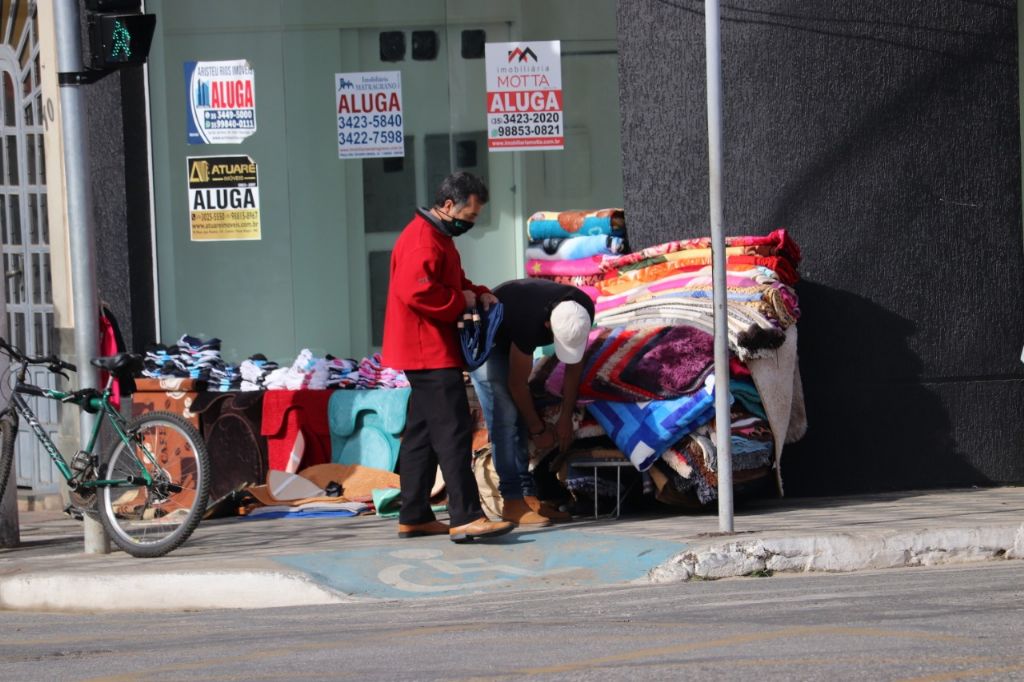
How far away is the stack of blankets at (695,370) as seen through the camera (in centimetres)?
857

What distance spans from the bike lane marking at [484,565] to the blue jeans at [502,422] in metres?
0.65

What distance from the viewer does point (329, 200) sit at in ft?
36.4

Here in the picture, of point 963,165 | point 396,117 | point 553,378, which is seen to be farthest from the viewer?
point 396,117

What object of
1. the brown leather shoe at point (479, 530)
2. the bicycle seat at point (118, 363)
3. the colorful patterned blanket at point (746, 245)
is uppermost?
the colorful patterned blanket at point (746, 245)

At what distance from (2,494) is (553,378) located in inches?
123

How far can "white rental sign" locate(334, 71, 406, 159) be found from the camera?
10945 mm

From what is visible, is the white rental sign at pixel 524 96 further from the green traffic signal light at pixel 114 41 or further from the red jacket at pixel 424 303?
the green traffic signal light at pixel 114 41

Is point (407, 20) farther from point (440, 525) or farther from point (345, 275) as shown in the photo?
point (440, 525)

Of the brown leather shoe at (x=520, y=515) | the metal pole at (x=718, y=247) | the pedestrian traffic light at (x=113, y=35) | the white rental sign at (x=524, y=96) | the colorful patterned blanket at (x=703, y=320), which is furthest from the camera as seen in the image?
the white rental sign at (x=524, y=96)

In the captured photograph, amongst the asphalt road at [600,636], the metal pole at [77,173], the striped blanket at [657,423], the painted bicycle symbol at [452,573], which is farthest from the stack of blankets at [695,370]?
the metal pole at [77,173]

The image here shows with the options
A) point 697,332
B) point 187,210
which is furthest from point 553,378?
point 187,210

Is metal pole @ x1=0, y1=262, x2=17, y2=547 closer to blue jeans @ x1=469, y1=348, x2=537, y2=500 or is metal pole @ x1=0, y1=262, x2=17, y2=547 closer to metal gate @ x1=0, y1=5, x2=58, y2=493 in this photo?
metal gate @ x1=0, y1=5, x2=58, y2=493

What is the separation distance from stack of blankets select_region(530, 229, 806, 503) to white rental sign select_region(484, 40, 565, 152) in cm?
163

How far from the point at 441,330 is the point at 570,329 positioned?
67 cm
